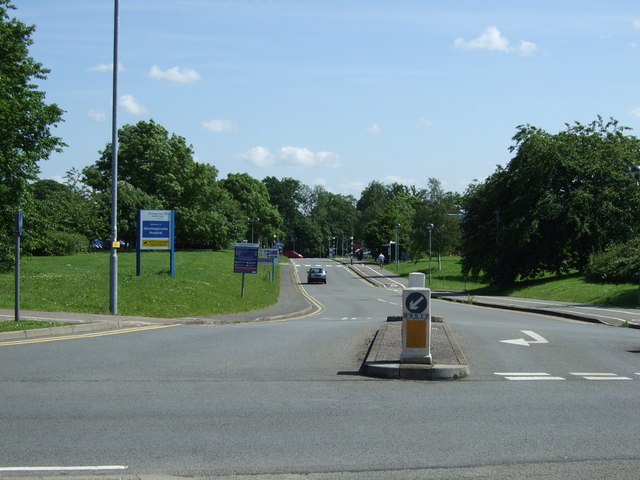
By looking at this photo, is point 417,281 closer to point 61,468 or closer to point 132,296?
point 61,468

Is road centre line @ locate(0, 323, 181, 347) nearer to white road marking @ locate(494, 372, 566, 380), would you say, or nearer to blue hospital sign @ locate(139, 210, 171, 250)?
white road marking @ locate(494, 372, 566, 380)

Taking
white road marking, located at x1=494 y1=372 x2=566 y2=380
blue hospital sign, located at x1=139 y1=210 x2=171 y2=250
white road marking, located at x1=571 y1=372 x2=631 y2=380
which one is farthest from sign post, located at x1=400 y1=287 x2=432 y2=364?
blue hospital sign, located at x1=139 y1=210 x2=171 y2=250

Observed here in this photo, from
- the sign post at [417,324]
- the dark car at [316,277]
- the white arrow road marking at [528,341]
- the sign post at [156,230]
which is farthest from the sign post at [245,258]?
the dark car at [316,277]

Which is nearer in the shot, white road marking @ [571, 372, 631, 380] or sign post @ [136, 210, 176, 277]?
white road marking @ [571, 372, 631, 380]

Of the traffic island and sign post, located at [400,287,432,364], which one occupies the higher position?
sign post, located at [400,287,432,364]

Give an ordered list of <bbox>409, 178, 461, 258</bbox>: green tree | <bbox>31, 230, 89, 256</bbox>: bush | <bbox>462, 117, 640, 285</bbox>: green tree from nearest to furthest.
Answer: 1. <bbox>462, 117, 640, 285</bbox>: green tree
2. <bbox>31, 230, 89, 256</bbox>: bush
3. <bbox>409, 178, 461, 258</bbox>: green tree

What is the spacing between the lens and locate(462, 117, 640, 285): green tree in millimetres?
53531

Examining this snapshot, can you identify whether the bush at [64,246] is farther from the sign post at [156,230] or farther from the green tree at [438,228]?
the green tree at [438,228]

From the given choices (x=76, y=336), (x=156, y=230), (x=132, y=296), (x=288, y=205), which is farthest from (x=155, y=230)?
(x=288, y=205)

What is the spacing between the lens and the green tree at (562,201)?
53.5 m

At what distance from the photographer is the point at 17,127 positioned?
3403 cm

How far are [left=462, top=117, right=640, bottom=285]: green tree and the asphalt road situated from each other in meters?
42.5

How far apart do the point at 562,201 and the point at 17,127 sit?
38631 millimetres

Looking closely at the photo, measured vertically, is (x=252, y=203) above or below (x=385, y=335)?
above
